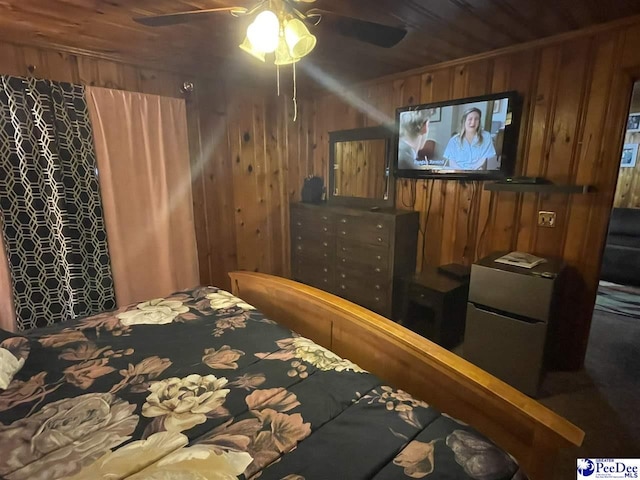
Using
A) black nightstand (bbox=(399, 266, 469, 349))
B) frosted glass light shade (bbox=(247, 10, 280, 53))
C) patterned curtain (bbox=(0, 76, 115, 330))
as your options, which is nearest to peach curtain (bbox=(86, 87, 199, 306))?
patterned curtain (bbox=(0, 76, 115, 330))

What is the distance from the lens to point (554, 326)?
2.34 metres

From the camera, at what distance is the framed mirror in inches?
124

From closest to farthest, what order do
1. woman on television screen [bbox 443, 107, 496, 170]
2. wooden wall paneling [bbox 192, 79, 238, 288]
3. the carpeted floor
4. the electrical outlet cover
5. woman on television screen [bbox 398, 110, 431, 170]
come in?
the electrical outlet cover, woman on television screen [bbox 443, 107, 496, 170], woman on television screen [bbox 398, 110, 431, 170], wooden wall paneling [bbox 192, 79, 238, 288], the carpeted floor

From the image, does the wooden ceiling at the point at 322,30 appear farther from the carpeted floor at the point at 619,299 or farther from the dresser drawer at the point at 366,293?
the carpeted floor at the point at 619,299

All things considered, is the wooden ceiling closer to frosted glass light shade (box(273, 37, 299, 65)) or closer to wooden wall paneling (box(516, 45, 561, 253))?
wooden wall paneling (box(516, 45, 561, 253))

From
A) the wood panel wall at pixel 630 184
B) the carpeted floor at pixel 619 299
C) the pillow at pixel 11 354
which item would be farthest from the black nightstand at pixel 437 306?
the wood panel wall at pixel 630 184

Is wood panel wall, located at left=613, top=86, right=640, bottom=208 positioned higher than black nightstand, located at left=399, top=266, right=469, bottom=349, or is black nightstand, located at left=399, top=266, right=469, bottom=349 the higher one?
wood panel wall, located at left=613, top=86, right=640, bottom=208

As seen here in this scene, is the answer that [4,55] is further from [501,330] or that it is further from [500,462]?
[501,330]

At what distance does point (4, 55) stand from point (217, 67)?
1328 mm

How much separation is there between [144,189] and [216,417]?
7.37 ft

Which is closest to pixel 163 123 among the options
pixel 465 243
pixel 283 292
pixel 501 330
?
pixel 283 292

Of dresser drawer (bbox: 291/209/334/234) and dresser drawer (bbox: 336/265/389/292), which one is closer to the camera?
dresser drawer (bbox: 336/265/389/292)

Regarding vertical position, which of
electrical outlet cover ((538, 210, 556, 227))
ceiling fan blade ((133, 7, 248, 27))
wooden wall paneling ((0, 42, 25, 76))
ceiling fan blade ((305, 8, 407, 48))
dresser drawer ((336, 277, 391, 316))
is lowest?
dresser drawer ((336, 277, 391, 316))

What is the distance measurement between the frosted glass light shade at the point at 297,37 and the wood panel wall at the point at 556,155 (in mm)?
1636
